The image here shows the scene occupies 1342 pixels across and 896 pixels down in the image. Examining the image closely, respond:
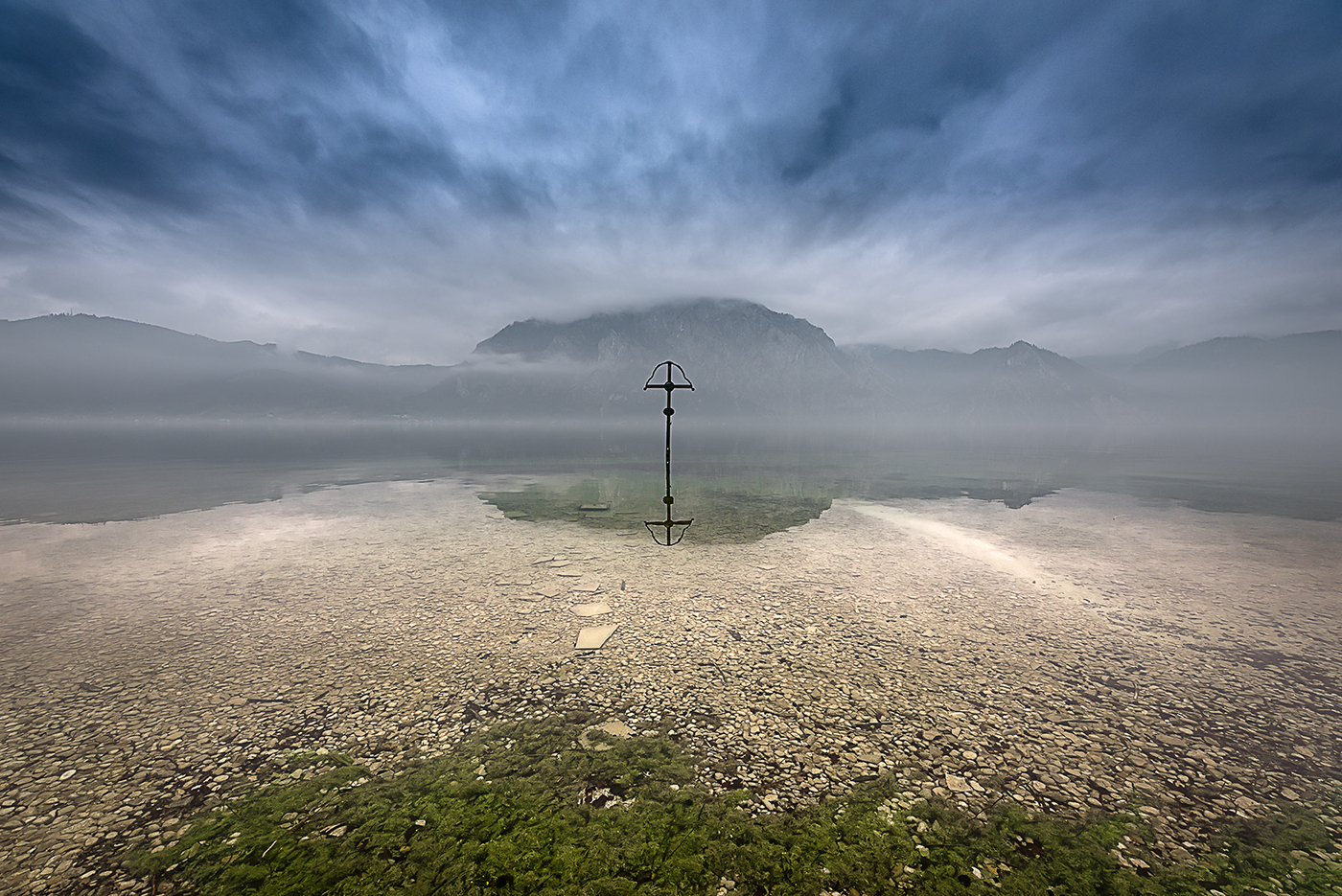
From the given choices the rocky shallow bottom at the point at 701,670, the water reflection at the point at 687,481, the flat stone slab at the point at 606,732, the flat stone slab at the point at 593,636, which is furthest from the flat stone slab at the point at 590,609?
the water reflection at the point at 687,481

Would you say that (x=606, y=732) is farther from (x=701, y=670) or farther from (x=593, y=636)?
(x=593, y=636)

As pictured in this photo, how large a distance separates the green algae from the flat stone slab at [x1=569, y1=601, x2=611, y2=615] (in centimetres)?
620

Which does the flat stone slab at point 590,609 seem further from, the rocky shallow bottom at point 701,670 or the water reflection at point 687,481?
the water reflection at point 687,481

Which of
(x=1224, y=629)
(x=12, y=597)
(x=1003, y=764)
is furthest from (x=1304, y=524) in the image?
(x=12, y=597)

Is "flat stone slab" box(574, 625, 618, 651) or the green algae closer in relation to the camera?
the green algae

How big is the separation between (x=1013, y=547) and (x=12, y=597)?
107 ft

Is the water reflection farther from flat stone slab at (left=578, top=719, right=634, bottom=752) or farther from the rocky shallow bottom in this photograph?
flat stone slab at (left=578, top=719, right=634, bottom=752)

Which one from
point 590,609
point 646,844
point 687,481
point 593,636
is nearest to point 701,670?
point 593,636

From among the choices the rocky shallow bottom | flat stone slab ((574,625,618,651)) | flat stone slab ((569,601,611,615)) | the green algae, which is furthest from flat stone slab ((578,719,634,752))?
flat stone slab ((569,601,611,615))

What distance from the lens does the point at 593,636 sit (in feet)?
40.6

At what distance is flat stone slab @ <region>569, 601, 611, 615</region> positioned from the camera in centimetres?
1394

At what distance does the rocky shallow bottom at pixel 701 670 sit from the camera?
7.39 meters

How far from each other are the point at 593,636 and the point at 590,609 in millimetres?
1878

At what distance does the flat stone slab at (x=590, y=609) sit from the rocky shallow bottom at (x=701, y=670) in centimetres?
24
